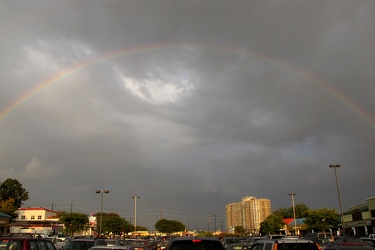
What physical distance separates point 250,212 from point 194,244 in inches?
6663

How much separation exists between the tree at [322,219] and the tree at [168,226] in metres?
69.0

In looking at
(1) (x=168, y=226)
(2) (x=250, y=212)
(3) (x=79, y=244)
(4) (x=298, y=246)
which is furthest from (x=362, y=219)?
(2) (x=250, y=212)

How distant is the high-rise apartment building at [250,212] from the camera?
165875 mm

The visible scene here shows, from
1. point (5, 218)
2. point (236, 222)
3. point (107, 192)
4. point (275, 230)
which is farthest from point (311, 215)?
point (236, 222)

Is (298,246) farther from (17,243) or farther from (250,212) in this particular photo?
(250,212)

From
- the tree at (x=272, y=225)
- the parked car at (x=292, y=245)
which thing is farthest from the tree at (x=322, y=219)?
the parked car at (x=292, y=245)

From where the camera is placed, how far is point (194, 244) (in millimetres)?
8117

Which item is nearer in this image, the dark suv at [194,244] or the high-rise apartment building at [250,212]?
the dark suv at [194,244]

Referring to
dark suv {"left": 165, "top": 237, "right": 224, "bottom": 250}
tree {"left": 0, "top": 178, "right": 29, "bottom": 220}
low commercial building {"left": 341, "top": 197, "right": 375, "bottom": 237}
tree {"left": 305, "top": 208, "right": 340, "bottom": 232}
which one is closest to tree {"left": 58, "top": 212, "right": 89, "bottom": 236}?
tree {"left": 0, "top": 178, "right": 29, "bottom": 220}

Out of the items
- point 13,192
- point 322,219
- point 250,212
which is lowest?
point 322,219

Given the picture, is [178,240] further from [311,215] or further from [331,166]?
[311,215]

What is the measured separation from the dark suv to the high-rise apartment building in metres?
Answer: 159

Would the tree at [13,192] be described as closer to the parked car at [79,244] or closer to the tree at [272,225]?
the tree at [272,225]

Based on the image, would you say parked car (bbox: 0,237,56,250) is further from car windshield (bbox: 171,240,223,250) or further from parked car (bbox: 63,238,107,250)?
car windshield (bbox: 171,240,223,250)
